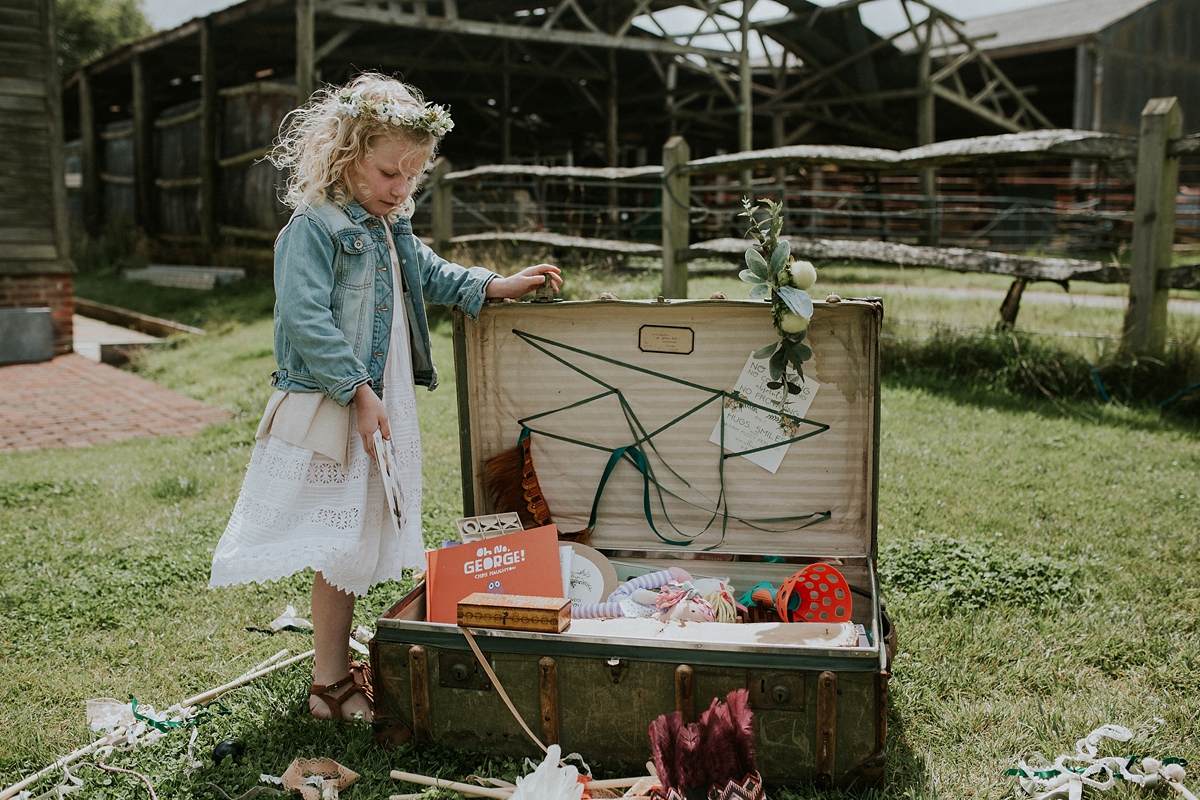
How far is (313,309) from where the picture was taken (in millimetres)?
2320

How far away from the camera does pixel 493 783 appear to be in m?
2.13

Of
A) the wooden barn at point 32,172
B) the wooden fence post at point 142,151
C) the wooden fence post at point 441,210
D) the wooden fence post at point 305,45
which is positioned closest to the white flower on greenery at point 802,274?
the wooden fence post at point 441,210

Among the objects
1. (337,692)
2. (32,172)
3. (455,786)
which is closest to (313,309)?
(337,692)

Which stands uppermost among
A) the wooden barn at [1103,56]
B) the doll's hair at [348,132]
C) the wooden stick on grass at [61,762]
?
the wooden barn at [1103,56]

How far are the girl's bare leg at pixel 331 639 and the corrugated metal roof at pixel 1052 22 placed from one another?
15.1 metres

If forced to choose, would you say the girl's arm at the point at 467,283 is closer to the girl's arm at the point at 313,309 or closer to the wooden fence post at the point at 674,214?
the girl's arm at the point at 313,309

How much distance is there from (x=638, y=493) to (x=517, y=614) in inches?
36.9

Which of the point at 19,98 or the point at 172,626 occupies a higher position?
the point at 19,98

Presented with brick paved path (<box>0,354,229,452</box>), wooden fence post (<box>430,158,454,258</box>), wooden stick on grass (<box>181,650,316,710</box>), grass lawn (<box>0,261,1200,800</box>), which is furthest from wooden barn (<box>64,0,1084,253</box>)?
wooden stick on grass (<box>181,650,316,710</box>)

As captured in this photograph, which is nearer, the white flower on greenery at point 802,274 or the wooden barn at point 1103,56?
the white flower on greenery at point 802,274

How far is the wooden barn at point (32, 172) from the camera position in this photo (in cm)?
833

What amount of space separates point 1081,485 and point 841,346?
2.14 m

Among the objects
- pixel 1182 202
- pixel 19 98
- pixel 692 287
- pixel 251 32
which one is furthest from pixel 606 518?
pixel 1182 202

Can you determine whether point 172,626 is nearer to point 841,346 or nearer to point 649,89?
point 841,346
